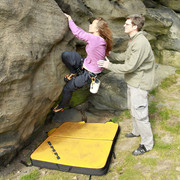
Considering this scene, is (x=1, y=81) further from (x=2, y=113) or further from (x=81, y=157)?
(x=81, y=157)

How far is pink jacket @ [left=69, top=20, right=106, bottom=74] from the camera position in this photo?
12.2 feet

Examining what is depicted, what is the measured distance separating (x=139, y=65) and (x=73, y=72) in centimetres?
159

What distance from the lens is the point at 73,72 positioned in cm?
436

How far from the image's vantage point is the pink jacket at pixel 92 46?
12.2 ft

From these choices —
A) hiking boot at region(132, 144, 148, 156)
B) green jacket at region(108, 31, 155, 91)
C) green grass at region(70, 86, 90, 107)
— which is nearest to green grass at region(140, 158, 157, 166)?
hiking boot at region(132, 144, 148, 156)

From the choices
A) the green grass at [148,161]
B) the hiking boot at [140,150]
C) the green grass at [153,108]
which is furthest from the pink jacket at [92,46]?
the green grass at [153,108]

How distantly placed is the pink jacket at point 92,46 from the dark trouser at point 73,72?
0.77 ft

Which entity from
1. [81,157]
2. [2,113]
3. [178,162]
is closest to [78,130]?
[81,157]

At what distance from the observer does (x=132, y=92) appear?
3787 millimetres

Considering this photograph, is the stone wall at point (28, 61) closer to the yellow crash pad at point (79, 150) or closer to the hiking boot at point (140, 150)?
the yellow crash pad at point (79, 150)

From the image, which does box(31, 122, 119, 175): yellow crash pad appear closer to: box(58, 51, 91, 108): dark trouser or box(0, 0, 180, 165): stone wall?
box(0, 0, 180, 165): stone wall

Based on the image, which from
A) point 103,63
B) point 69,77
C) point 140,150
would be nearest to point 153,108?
point 140,150

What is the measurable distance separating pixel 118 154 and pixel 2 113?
100 inches

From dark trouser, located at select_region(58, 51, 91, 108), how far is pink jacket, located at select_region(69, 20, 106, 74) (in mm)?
234
